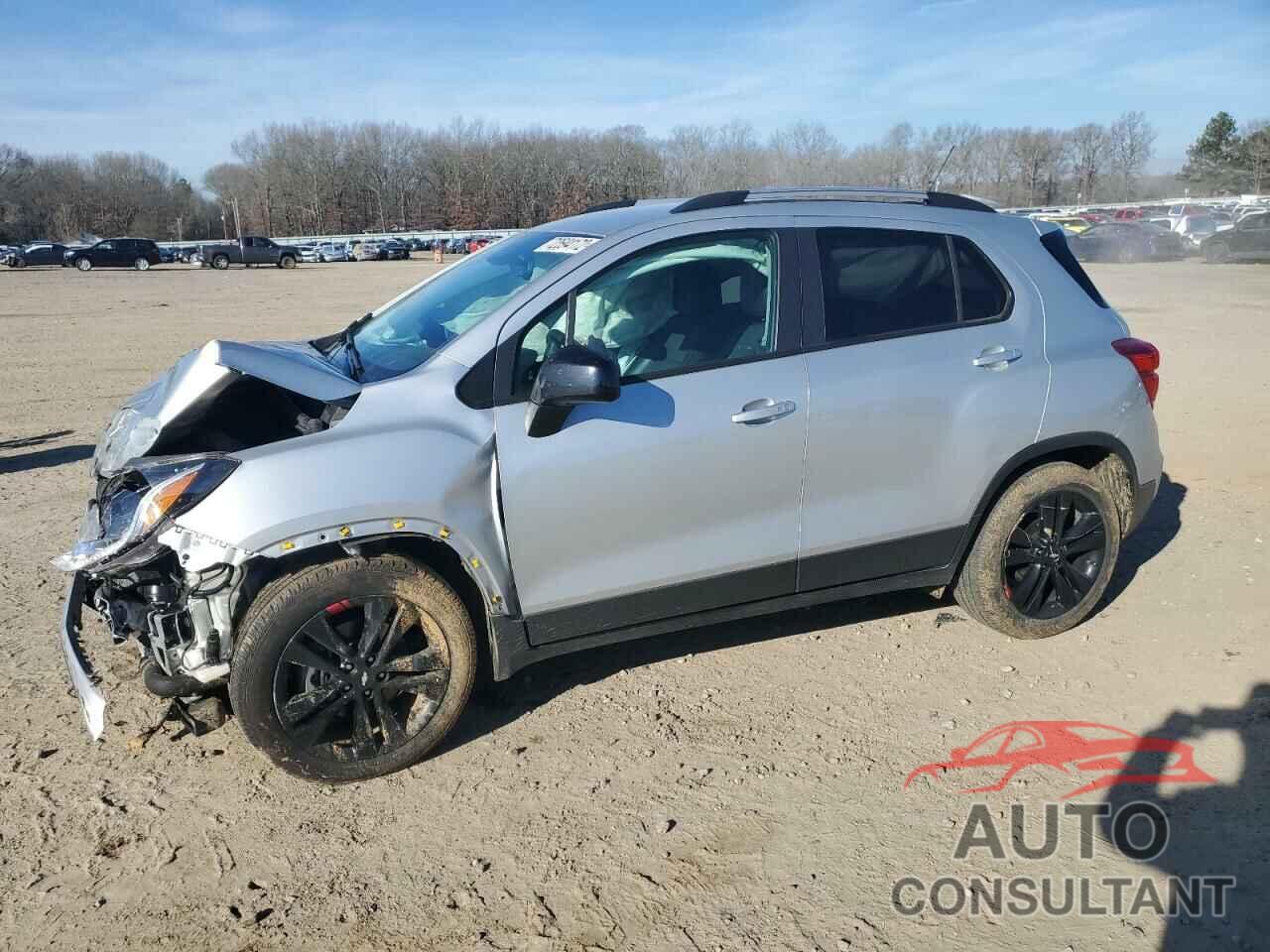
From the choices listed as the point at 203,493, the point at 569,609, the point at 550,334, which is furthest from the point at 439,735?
the point at 550,334

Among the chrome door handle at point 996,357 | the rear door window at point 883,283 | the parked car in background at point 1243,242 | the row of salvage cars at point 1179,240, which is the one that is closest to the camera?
the rear door window at point 883,283


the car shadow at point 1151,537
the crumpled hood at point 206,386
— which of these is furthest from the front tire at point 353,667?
the car shadow at point 1151,537

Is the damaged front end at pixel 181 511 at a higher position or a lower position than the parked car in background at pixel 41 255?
lower

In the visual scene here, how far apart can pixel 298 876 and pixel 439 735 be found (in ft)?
2.34

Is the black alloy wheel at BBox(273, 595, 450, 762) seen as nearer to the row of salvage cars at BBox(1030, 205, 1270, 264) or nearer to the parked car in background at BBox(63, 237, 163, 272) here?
the row of salvage cars at BBox(1030, 205, 1270, 264)

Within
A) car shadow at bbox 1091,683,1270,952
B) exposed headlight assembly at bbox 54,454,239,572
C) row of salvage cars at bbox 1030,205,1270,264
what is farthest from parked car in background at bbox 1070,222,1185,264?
exposed headlight assembly at bbox 54,454,239,572

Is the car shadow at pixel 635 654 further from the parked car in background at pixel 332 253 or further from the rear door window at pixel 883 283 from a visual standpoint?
the parked car in background at pixel 332 253

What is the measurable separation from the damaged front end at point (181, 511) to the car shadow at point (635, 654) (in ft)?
3.33

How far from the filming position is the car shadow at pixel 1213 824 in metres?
2.83

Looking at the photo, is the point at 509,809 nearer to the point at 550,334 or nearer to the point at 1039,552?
the point at 550,334

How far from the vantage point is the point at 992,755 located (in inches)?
147

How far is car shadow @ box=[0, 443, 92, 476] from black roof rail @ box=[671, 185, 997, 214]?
6.22 metres

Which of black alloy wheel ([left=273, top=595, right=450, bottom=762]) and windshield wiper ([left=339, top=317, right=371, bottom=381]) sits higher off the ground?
windshield wiper ([left=339, top=317, right=371, bottom=381])

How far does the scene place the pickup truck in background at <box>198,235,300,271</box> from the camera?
53812mm
